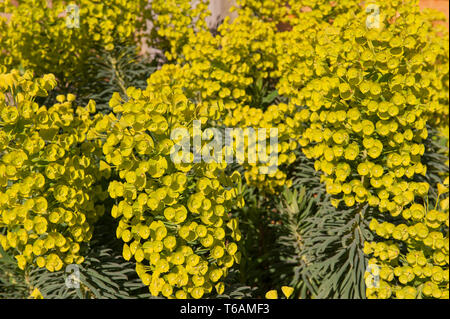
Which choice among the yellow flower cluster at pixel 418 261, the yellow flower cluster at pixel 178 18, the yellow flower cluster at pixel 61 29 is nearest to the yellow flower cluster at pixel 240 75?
the yellow flower cluster at pixel 178 18

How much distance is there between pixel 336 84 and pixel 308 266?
838mm

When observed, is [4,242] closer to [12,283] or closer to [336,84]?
[12,283]

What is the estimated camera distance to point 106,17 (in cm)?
203

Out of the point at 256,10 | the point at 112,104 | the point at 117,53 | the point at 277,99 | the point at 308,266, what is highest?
the point at 256,10

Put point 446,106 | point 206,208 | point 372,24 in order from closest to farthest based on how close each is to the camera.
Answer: point 206,208, point 372,24, point 446,106

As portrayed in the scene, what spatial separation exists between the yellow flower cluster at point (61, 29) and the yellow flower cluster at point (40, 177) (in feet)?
3.13

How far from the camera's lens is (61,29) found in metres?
1.96

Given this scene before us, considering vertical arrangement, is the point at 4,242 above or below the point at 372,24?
below

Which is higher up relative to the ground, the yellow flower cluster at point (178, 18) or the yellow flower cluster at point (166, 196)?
the yellow flower cluster at point (178, 18)

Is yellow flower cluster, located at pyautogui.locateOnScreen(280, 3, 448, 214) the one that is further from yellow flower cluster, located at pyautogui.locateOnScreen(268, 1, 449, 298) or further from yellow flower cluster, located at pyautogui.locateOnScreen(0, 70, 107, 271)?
yellow flower cluster, located at pyautogui.locateOnScreen(0, 70, 107, 271)

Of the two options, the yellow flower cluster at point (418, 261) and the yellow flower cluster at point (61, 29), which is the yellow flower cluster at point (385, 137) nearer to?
the yellow flower cluster at point (418, 261)

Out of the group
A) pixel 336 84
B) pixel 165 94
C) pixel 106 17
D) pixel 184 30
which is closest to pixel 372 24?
pixel 336 84

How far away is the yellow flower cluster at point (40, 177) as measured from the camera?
101cm

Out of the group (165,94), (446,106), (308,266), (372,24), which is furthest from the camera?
(446,106)
